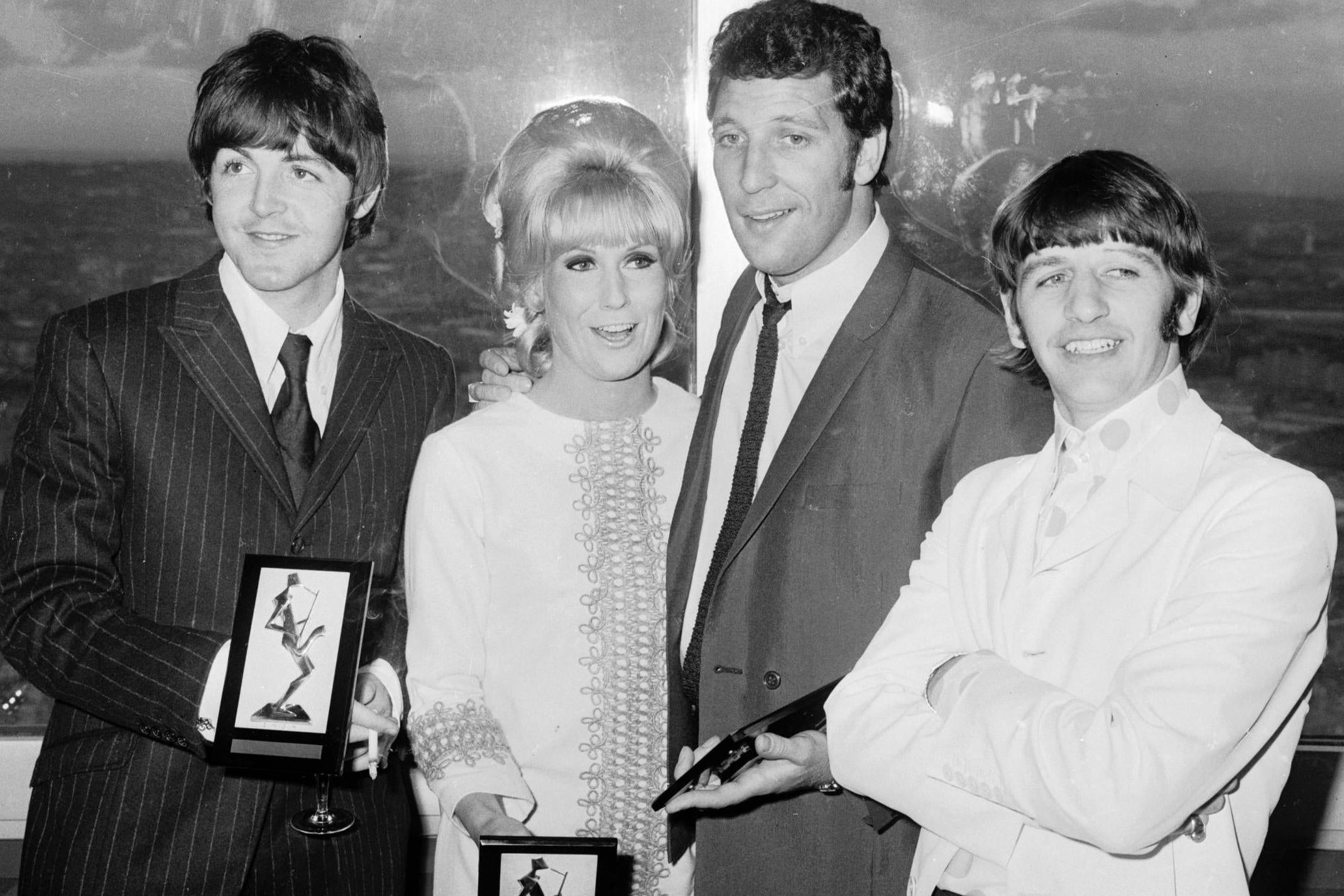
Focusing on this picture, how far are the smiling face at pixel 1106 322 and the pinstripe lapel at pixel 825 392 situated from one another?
1.18ft

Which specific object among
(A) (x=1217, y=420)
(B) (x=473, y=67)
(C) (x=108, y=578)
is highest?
(B) (x=473, y=67)

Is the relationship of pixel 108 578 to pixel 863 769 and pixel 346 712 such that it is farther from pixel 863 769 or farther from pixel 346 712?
pixel 863 769

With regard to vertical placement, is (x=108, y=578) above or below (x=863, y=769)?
above

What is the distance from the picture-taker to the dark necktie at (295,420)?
2.14 m

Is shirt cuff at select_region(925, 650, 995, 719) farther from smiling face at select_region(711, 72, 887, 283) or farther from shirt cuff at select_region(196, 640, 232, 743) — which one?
shirt cuff at select_region(196, 640, 232, 743)

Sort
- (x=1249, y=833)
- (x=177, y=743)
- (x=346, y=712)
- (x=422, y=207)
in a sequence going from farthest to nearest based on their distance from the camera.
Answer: (x=422, y=207), (x=177, y=743), (x=346, y=712), (x=1249, y=833)

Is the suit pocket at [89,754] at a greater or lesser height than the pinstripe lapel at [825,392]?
lesser

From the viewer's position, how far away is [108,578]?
2.07 meters

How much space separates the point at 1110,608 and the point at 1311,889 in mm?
1632

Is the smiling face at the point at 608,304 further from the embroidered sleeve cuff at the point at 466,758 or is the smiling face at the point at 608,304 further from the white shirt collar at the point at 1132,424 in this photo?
the white shirt collar at the point at 1132,424

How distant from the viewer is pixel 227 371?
2119 mm

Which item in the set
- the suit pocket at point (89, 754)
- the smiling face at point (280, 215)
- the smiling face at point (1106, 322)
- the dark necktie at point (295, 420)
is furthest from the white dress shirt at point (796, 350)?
the suit pocket at point (89, 754)

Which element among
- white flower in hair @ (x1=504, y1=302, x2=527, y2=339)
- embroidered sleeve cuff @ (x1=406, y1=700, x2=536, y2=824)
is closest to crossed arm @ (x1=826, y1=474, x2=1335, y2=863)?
embroidered sleeve cuff @ (x1=406, y1=700, x2=536, y2=824)

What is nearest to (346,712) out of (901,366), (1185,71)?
(901,366)
